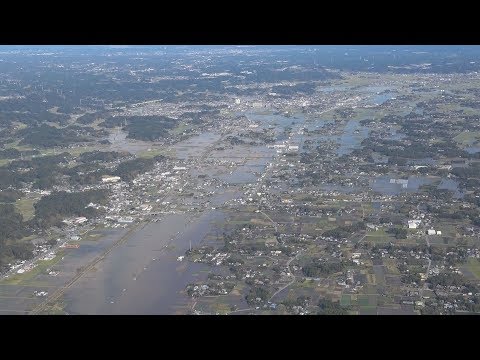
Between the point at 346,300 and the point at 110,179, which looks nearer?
the point at 346,300

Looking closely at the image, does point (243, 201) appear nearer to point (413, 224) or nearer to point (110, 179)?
point (413, 224)

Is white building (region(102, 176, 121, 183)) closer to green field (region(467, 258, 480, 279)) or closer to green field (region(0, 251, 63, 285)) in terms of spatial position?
green field (region(0, 251, 63, 285))

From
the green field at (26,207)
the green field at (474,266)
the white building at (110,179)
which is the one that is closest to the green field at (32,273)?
the green field at (26,207)

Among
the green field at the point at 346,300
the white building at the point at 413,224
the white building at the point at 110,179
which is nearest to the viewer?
the green field at the point at 346,300

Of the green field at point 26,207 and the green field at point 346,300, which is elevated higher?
the green field at point 346,300

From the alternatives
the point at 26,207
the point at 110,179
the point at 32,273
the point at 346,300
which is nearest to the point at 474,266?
the point at 346,300

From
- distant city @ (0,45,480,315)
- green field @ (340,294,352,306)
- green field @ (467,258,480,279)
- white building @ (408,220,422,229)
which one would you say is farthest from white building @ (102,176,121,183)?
green field @ (467,258,480,279)

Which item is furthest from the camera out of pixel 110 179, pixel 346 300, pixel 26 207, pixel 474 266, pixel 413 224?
pixel 110 179

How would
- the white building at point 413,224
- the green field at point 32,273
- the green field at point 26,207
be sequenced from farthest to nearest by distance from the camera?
the green field at point 26,207 < the white building at point 413,224 < the green field at point 32,273

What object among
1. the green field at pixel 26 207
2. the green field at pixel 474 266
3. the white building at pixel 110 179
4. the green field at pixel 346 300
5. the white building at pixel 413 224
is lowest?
the white building at pixel 110 179

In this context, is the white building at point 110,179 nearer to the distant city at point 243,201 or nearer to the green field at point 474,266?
the distant city at point 243,201

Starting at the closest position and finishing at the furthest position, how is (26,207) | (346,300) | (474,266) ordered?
(346,300) → (474,266) → (26,207)
